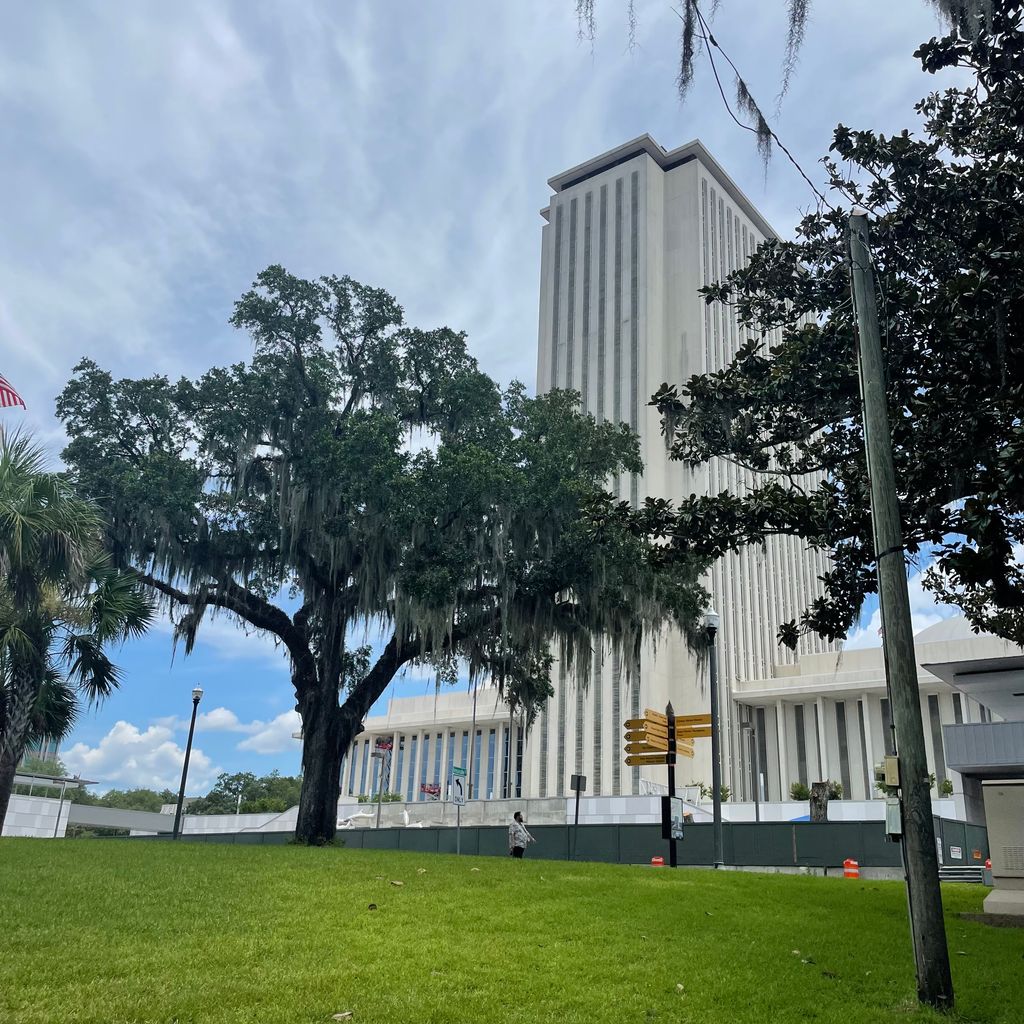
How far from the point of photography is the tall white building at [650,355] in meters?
77.4

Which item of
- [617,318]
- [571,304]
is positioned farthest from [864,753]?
[571,304]

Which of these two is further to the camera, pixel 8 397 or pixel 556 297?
pixel 556 297

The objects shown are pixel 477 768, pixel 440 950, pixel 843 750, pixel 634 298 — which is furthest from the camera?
pixel 634 298

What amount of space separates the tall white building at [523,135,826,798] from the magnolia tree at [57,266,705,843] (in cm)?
5241

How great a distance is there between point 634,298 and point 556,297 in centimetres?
Answer: 946

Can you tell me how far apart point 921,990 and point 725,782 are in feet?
221

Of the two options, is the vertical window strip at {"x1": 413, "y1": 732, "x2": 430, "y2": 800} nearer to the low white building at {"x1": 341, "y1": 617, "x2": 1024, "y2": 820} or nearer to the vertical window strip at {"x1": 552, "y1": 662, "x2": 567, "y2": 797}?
the low white building at {"x1": 341, "y1": 617, "x2": 1024, "y2": 820}

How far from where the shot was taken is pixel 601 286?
94312 millimetres

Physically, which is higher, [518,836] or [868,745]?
[868,745]

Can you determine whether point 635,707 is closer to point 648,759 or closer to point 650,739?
point 648,759

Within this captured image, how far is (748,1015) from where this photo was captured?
22.9 ft

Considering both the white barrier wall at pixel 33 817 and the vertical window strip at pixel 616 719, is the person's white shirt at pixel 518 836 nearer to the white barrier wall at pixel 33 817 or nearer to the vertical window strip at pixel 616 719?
the white barrier wall at pixel 33 817

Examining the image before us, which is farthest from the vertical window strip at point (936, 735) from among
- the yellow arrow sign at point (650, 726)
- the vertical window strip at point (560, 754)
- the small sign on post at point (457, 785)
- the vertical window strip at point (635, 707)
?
the yellow arrow sign at point (650, 726)

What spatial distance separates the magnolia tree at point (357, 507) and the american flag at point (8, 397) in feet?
3.75
